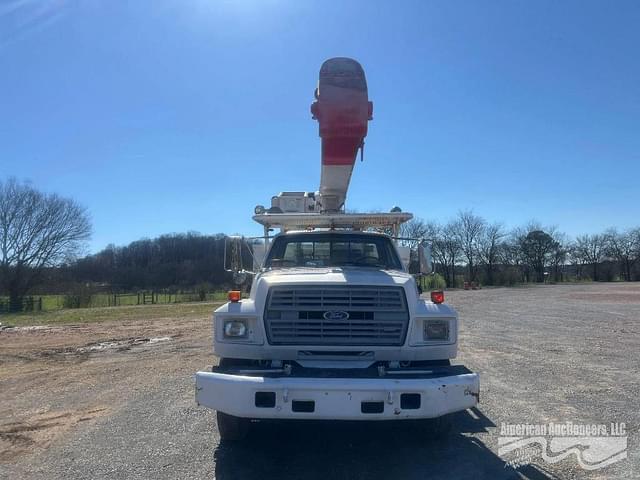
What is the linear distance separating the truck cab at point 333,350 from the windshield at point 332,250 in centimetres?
115

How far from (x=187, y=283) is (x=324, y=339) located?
68610mm

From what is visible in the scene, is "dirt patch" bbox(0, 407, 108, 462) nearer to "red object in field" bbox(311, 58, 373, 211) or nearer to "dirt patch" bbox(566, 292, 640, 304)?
"red object in field" bbox(311, 58, 373, 211)

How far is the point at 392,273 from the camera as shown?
243 inches

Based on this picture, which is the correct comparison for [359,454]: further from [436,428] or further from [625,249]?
[625,249]

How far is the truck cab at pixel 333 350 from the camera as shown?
472 cm

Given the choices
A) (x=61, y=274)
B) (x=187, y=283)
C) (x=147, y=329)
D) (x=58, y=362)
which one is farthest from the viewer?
(x=187, y=283)

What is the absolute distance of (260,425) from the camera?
252 inches

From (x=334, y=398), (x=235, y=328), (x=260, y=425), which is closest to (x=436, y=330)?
(x=334, y=398)

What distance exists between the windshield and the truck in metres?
0.02

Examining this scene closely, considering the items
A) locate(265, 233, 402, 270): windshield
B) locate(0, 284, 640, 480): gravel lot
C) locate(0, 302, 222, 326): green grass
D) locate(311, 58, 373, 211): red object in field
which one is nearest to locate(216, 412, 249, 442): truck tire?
locate(0, 284, 640, 480): gravel lot

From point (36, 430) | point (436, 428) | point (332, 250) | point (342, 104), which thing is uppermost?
point (342, 104)

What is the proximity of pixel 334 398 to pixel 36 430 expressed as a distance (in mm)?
3842

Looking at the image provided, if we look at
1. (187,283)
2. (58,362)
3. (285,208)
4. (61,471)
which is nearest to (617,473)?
(61,471)

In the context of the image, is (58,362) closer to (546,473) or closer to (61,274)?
(546,473)
